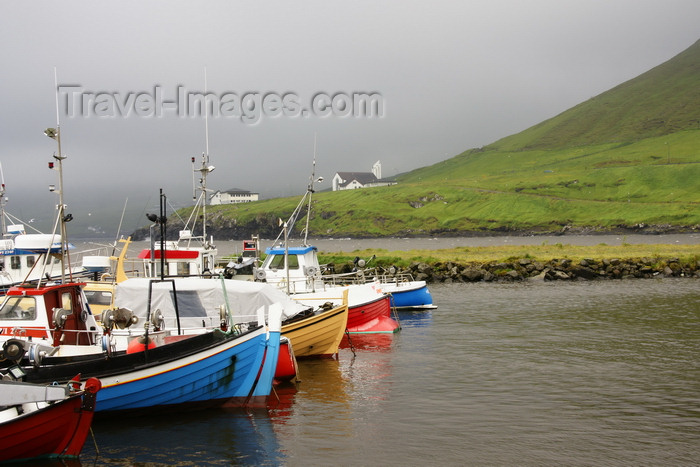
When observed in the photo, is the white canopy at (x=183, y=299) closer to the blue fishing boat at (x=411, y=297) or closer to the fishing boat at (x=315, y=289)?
the fishing boat at (x=315, y=289)

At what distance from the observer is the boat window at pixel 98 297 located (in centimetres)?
2633

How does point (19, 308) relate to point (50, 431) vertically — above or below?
above

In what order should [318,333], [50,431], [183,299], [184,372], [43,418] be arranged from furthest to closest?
[318,333] < [183,299] < [184,372] < [50,431] < [43,418]

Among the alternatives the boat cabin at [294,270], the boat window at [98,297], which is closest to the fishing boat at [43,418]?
the boat window at [98,297]

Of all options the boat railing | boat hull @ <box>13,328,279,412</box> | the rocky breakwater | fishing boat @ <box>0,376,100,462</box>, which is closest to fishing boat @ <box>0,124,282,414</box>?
boat hull @ <box>13,328,279,412</box>

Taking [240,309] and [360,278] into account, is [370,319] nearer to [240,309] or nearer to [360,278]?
[360,278]

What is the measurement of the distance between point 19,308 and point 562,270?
4835 cm

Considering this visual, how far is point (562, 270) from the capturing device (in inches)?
2263

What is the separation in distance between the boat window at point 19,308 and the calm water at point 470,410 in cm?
443

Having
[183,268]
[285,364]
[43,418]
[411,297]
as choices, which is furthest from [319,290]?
[43,418]

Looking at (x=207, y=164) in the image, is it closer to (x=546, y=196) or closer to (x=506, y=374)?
(x=506, y=374)

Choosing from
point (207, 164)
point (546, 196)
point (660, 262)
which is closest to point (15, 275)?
point (207, 164)

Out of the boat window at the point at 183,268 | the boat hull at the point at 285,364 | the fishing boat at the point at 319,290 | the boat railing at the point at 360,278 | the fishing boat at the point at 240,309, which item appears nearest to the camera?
A: the boat hull at the point at 285,364

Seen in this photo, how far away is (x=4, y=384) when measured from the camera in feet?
43.3
